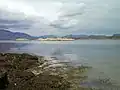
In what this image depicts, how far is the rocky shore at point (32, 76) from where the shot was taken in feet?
19.4

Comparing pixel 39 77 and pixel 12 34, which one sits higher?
pixel 12 34

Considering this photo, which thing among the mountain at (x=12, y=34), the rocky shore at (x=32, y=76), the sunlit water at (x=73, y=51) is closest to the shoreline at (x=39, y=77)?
the rocky shore at (x=32, y=76)

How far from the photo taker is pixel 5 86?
580 centimetres

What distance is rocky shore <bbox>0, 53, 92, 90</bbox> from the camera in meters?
5.90

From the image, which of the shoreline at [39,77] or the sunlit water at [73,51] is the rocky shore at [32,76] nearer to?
the shoreline at [39,77]

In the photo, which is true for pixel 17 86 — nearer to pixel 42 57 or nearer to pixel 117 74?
pixel 117 74

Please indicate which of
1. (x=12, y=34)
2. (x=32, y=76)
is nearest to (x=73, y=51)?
(x=12, y=34)

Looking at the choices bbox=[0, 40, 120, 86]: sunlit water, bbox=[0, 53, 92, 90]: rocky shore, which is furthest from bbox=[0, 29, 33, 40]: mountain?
bbox=[0, 53, 92, 90]: rocky shore

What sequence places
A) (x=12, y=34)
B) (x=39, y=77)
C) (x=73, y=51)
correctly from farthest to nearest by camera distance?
(x=73, y=51) < (x=12, y=34) < (x=39, y=77)

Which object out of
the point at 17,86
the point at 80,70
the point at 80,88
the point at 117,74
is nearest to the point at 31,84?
the point at 17,86

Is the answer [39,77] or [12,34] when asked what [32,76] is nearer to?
[39,77]

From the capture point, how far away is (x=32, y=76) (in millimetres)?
6820

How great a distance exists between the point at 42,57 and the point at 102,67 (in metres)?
2.75

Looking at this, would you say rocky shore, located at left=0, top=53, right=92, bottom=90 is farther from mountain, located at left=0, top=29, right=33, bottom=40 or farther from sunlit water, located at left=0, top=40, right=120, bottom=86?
mountain, located at left=0, top=29, right=33, bottom=40
